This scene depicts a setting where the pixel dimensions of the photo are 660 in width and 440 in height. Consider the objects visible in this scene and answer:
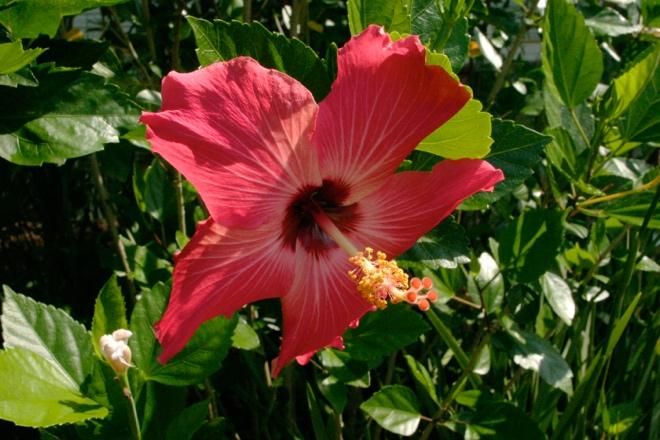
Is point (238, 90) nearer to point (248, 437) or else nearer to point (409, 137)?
point (409, 137)

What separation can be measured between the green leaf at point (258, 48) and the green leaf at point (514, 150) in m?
0.21

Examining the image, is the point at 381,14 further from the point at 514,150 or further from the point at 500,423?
the point at 500,423

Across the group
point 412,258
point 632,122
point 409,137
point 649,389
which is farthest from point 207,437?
point 649,389

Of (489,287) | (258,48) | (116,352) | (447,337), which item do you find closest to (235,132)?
(258,48)

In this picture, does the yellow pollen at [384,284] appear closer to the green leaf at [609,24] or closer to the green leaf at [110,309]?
the green leaf at [110,309]

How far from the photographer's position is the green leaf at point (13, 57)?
744mm

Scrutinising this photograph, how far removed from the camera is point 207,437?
1.05 meters

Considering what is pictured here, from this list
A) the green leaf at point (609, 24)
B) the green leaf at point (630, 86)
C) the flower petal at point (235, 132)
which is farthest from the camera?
the green leaf at point (609, 24)

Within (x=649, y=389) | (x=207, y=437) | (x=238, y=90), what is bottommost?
(x=649, y=389)

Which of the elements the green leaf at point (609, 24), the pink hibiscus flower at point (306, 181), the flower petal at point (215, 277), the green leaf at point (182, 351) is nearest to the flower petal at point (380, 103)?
the pink hibiscus flower at point (306, 181)

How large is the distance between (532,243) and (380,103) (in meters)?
0.46

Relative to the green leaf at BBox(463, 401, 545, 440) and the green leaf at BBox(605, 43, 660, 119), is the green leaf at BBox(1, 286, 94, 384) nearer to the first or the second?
the green leaf at BBox(463, 401, 545, 440)

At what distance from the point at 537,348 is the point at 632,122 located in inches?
13.4

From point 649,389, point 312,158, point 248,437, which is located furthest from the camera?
point 248,437
